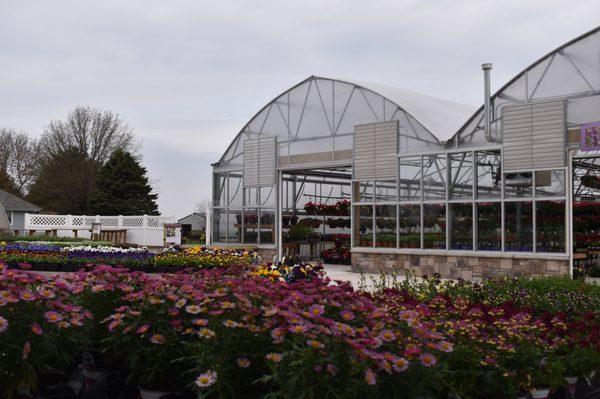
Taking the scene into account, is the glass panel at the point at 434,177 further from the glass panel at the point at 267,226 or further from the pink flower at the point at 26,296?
the pink flower at the point at 26,296

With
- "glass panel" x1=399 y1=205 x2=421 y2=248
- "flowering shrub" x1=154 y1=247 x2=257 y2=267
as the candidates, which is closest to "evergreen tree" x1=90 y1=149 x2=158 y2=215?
"glass panel" x1=399 y1=205 x2=421 y2=248

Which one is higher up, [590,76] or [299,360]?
[590,76]

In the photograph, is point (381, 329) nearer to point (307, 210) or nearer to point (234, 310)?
point (234, 310)

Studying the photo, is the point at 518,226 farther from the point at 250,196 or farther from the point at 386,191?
the point at 250,196

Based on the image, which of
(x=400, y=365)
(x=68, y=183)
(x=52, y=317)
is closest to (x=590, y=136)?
(x=400, y=365)

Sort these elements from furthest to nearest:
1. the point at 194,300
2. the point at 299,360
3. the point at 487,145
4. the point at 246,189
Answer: the point at 246,189 < the point at 487,145 < the point at 194,300 < the point at 299,360

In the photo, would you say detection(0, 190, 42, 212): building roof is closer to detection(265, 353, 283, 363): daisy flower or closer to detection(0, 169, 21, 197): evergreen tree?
detection(0, 169, 21, 197): evergreen tree

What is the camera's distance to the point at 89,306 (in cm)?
423

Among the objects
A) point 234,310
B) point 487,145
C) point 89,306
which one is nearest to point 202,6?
point 89,306

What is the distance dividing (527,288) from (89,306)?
4.80 metres

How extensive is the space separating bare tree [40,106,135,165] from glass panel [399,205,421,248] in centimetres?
2831

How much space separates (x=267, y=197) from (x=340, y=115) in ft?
11.3

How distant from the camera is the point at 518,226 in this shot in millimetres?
13508

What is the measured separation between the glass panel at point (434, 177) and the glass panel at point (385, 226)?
1.05 m
